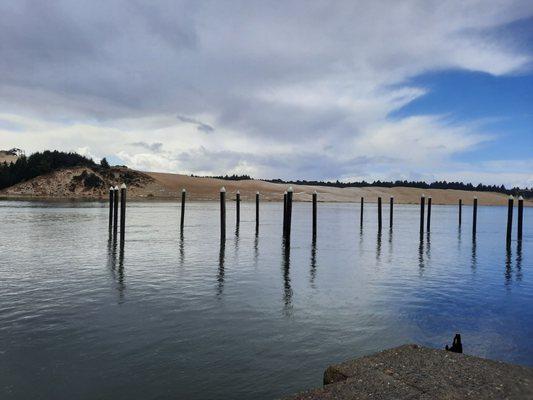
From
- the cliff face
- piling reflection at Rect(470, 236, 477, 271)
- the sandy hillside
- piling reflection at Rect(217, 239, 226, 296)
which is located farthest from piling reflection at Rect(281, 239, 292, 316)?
the sandy hillside

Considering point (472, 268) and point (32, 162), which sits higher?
point (32, 162)

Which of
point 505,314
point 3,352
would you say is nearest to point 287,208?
point 505,314

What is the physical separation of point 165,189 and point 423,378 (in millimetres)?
120366

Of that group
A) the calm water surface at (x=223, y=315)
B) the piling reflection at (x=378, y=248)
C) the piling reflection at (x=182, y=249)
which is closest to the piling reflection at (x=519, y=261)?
the calm water surface at (x=223, y=315)

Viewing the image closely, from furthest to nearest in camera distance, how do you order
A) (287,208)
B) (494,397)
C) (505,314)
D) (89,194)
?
(89,194)
(287,208)
(505,314)
(494,397)

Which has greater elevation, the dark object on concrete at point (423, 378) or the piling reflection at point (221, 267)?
the dark object on concrete at point (423, 378)

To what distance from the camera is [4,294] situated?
14211 millimetres

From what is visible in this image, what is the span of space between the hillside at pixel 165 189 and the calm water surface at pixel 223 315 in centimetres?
8588

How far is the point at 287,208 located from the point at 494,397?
82.4 feet

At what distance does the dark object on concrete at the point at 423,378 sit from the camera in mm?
6227

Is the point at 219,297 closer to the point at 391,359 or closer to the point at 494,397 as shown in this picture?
the point at 391,359

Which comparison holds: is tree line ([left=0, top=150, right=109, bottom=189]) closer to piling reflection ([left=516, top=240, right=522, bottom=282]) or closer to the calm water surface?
the calm water surface

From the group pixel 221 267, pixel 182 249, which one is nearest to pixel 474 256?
pixel 221 267

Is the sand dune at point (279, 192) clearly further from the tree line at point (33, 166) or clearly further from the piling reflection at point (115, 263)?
the piling reflection at point (115, 263)
